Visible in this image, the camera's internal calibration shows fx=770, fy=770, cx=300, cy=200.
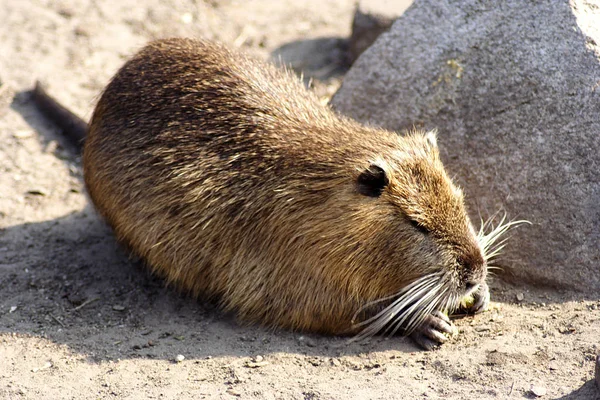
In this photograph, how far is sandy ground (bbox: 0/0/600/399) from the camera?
3.28m

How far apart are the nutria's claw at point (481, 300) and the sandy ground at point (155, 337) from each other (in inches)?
2.1

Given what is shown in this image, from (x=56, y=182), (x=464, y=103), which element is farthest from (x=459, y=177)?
(x=56, y=182)

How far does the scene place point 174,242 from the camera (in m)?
4.05

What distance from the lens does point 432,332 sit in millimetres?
3582

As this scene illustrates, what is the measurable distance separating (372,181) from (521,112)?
3.33 ft

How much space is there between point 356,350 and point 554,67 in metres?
1.75

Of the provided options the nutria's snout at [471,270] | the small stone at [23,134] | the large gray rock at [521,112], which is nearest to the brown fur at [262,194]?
the nutria's snout at [471,270]

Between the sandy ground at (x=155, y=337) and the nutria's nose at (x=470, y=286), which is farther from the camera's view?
the nutria's nose at (x=470, y=286)

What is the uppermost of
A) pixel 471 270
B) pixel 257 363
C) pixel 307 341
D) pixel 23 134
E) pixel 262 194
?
pixel 471 270

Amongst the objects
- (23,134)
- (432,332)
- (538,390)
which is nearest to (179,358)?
(432,332)

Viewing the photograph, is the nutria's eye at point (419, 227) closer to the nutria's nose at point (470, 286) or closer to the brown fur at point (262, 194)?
the brown fur at point (262, 194)

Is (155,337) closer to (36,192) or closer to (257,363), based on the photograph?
(257,363)

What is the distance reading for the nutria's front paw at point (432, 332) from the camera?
11.7ft

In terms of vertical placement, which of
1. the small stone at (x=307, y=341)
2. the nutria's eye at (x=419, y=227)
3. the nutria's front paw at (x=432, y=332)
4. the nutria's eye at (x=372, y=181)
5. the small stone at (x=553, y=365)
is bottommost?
the small stone at (x=307, y=341)
